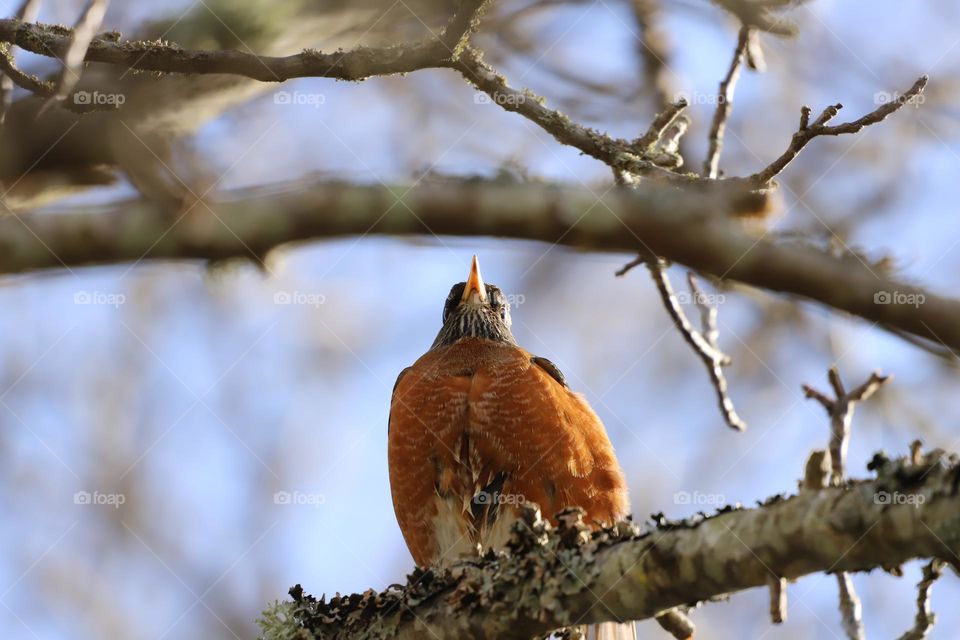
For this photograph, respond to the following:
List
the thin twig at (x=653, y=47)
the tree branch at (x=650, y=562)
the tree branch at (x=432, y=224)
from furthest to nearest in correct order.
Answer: the thin twig at (x=653, y=47) → the tree branch at (x=432, y=224) → the tree branch at (x=650, y=562)

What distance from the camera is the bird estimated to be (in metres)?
4.41

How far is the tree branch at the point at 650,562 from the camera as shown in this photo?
200cm

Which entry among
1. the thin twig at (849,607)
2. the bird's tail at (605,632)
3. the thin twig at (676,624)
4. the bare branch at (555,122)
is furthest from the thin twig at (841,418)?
the bird's tail at (605,632)

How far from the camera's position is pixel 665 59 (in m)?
6.38

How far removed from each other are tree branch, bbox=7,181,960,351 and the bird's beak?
228cm

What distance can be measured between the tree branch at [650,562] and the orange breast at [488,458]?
3.79 ft

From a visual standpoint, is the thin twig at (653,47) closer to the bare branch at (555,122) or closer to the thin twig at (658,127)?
the thin twig at (658,127)

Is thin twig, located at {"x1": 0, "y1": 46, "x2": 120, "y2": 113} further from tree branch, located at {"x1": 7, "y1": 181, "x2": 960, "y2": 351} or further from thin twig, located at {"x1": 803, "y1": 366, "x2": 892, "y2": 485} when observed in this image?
thin twig, located at {"x1": 803, "y1": 366, "x2": 892, "y2": 485}

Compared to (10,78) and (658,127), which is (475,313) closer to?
(658,127)

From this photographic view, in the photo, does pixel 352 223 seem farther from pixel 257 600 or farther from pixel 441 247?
pixel 257 600

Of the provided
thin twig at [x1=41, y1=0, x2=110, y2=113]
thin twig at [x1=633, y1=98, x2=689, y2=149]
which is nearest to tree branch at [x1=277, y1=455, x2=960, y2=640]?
thin twig at [x1=633, y1=98, x2=689, y2=149]

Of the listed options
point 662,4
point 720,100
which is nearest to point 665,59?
point 662,4

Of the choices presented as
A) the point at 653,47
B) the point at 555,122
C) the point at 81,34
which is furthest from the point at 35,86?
the point at 653,47

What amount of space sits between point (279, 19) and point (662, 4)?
2756mm
